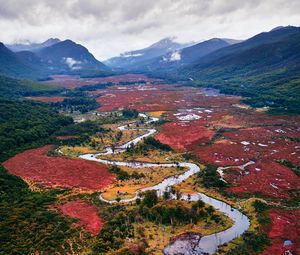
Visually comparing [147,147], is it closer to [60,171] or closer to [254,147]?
[60,171]

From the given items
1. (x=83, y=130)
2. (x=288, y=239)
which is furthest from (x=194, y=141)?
(x=288, y=239)

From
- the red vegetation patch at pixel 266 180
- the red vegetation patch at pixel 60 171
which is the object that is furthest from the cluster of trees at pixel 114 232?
the red vegetation patch at pixel 266 180

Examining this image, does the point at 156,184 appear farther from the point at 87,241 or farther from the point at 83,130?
the point at 83,130

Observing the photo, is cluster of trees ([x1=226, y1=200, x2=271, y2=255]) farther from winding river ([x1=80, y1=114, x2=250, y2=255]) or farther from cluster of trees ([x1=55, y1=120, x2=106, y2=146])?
cluster of trees ([x1=55, y1=120, x2=106, y2=146])

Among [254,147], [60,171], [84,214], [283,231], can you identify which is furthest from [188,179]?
[254,147]

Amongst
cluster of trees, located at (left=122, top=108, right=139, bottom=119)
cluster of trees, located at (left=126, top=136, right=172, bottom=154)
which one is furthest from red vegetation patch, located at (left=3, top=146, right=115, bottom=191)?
cluster of trees, located at (left=122, top=108, right=139, bottom=119)

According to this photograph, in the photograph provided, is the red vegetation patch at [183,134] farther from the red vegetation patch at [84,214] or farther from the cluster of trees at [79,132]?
the red vegetation patch at [84,214]

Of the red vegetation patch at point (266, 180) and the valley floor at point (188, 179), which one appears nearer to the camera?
the valley floor at point (188, 179)
